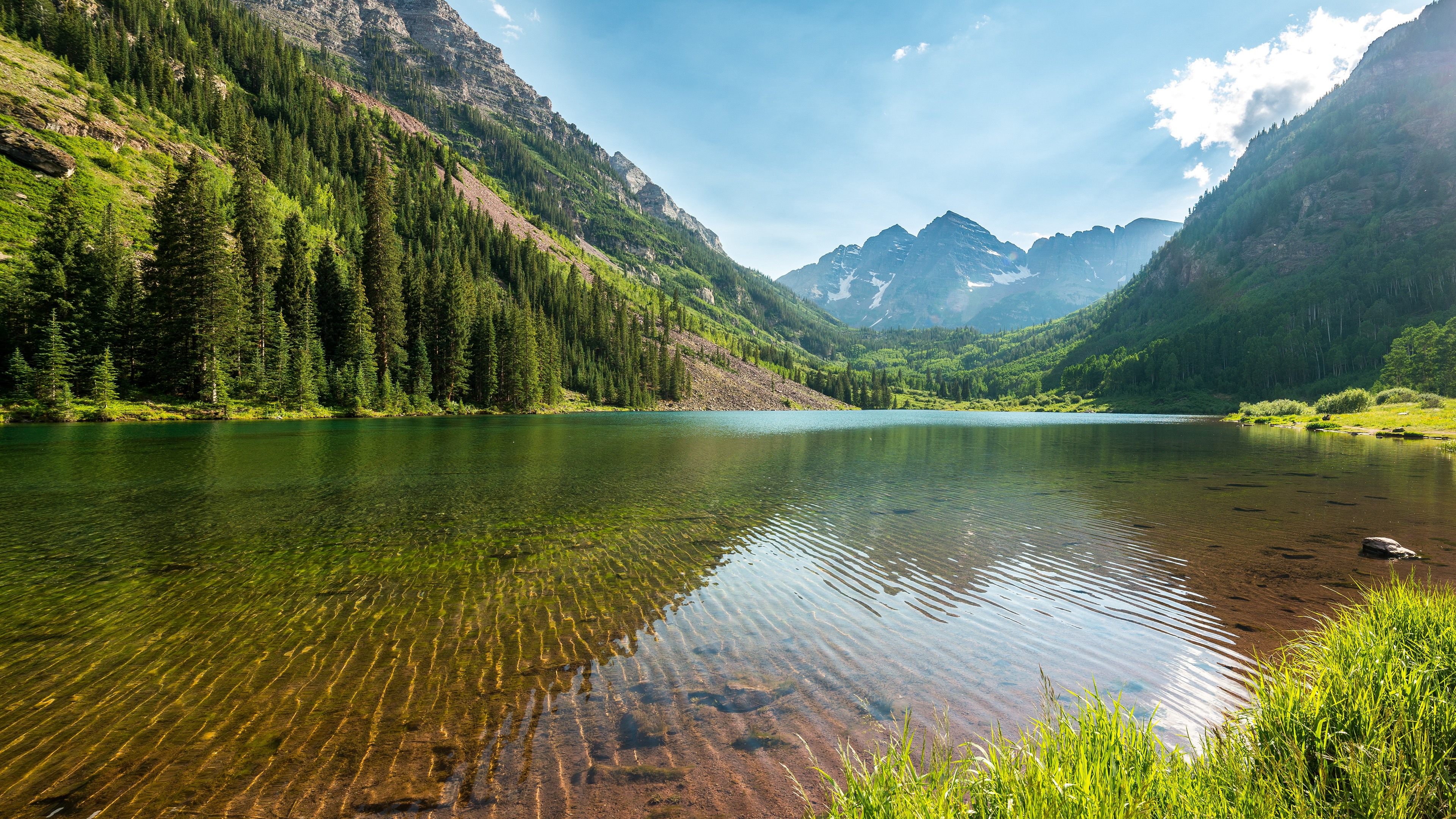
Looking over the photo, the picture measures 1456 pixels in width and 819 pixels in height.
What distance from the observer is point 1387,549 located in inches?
633

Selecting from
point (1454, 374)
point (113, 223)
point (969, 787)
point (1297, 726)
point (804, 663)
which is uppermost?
point (113, 223)

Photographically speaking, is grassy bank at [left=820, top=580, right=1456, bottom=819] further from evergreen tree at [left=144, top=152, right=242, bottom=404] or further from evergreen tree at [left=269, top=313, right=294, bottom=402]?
evergreen tree at [left=269, top=313, right=294, bottom=402]

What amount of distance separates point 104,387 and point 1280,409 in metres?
186

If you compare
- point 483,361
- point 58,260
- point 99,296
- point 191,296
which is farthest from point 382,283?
point 58,260

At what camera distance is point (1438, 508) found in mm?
22562

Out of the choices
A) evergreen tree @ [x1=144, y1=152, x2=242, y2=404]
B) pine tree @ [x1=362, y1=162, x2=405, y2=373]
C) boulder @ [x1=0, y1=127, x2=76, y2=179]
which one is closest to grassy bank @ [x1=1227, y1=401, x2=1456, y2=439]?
pine tree @ [x1=362, y1=162, x2=405, y2=373]

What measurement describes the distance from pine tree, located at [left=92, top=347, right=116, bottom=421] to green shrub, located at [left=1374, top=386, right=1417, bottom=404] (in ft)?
564

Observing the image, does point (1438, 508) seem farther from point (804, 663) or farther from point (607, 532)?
point (607, 532)

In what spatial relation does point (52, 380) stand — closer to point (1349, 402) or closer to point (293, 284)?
point (293, 284)

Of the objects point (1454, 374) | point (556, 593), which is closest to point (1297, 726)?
point (556, 593)

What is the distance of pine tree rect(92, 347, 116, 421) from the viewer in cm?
5831

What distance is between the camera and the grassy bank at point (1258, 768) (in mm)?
3633

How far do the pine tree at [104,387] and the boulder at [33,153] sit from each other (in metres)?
47.4

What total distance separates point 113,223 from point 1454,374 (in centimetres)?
20559
